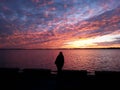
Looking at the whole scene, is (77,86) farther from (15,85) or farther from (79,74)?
(15,85)

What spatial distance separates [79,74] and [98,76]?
5.51ft

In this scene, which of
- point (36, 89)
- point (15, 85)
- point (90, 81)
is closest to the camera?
point (36, 89)

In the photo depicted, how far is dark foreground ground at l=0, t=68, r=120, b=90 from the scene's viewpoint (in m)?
10.8

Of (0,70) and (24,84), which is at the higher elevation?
(0,70)

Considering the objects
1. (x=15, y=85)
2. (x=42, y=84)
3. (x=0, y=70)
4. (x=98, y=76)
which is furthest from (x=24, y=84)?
(x=98, y=76)

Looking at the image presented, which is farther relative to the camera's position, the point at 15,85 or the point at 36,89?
the point at 15,85

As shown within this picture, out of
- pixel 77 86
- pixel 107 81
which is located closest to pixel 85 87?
pixel 77 86

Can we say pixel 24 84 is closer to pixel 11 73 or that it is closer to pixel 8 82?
pixel 8 82

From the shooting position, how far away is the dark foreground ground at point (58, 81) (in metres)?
10.8

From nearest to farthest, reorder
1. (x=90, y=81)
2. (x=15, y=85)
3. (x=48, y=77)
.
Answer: (x=15, y=85) → (x=90, y=81) → (x=48, y=77)

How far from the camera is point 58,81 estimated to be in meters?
11.5

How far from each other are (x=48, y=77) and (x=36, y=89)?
315cm

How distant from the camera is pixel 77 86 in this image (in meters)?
11.0

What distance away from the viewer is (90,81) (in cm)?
1210
